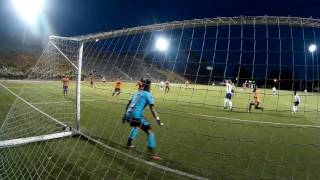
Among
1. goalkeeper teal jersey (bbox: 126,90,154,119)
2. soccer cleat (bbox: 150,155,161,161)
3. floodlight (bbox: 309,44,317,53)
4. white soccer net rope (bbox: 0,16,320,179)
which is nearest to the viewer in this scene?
floodlight (bbox: 309,44,317,53)

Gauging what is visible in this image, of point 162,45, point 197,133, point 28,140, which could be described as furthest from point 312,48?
point 28,140

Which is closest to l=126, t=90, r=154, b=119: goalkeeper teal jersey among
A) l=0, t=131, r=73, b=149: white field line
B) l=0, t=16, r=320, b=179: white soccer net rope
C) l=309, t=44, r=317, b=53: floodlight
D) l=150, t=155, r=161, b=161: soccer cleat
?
l=0, t=16, r=320, b=179: white soccer net rope

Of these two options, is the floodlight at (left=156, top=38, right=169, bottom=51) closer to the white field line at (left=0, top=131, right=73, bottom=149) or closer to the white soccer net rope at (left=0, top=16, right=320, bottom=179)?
the white soccer net rope at (left=0, top=16, right=320, bottom=179)

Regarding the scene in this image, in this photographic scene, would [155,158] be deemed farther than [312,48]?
Yes

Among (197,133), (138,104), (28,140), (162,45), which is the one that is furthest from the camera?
(28,140)

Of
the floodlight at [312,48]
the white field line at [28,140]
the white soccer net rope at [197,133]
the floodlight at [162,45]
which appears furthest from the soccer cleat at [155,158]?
the floodlight at [312,48]

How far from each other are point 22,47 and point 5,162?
68.9m

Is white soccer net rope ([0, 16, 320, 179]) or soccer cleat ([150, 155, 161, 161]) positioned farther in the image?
soccer cleat ([150, 155, 161, 161])

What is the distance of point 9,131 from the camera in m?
11.8

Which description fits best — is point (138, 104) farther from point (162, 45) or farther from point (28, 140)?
point (28, 140)

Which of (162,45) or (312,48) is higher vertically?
(162,45)

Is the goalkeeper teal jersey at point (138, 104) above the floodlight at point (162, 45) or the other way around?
the other way around

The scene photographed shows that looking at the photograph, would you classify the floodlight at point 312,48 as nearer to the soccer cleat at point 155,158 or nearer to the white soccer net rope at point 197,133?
the white soccer net rope at point 197,133

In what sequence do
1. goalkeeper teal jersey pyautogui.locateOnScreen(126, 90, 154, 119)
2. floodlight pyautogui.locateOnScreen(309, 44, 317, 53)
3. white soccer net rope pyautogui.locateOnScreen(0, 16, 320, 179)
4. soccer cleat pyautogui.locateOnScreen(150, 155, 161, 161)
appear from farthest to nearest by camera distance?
1. goalkeeper teal jersey pyautogui.locateOnScreen(126, 90, 154, 119)
2. soccer cleat pyautogui.locateOnScreen(150, 155, 161, 161)
3. white soccer net rope pyautogui.locateOnScreen(0, 16, 320, 179)
4. floodlight pyautogui.locateOnScreen(309, 44, 317, 53)
